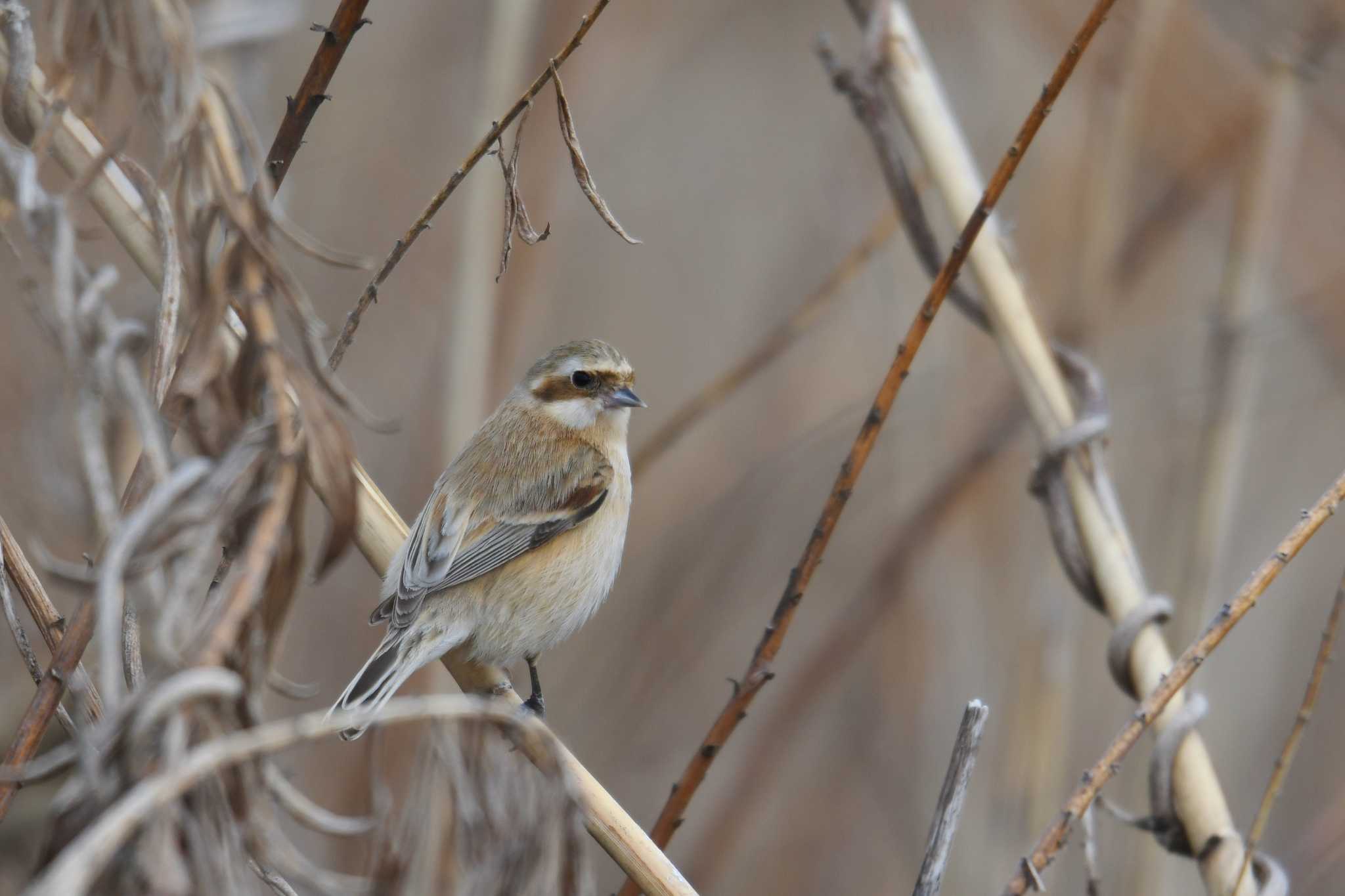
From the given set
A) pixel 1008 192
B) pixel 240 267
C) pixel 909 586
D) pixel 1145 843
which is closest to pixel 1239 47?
pixel 1008 192

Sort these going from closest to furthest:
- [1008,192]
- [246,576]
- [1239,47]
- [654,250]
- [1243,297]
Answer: [246,576] → [1243,297] → [1239,47] → [1008,192] → [654,250]

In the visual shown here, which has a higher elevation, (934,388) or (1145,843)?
(934,388)

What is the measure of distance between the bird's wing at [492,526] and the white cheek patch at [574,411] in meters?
0.08

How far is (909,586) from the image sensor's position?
3799mm

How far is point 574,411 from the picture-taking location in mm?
3148

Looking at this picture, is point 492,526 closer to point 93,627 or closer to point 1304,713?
point 93,627

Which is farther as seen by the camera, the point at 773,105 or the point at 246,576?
the point at 773,105

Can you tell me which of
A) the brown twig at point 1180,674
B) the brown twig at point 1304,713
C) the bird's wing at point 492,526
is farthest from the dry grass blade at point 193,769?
the bird's wing at point 492,526

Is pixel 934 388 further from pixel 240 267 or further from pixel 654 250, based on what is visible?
pixel 240 267

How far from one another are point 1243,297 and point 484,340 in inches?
80.1

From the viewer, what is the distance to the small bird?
2547 mm

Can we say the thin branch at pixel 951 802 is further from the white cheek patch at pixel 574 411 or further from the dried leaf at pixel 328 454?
the white cheek patch at pixel 574 411

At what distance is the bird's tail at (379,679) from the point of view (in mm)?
2273

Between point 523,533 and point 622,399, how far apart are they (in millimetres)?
475
